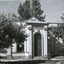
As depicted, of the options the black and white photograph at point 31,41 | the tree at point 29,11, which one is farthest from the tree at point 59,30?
the tree at point 29,11

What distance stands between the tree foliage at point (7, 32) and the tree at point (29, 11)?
3397 cm

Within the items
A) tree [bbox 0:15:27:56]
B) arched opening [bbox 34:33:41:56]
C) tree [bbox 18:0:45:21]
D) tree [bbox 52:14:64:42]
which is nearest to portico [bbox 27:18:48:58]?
arched opening [bbox 34:33:41:56]

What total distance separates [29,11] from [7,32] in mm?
35685

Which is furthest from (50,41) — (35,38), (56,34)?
(35,38)

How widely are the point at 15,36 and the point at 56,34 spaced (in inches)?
492

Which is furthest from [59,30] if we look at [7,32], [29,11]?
[29,11]

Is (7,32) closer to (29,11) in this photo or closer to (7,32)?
(7,32)

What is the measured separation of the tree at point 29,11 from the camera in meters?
53.2

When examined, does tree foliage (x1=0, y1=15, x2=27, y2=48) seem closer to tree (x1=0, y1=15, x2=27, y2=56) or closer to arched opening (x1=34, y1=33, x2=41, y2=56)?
tree (x1=0, y1=15, x2=27, y2=56)

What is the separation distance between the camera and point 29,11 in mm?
53375

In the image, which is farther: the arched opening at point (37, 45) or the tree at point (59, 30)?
Result: the tree at point (59, 30)

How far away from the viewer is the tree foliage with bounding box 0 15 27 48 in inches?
698

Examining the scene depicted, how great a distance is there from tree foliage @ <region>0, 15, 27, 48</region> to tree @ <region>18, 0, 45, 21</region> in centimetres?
3397

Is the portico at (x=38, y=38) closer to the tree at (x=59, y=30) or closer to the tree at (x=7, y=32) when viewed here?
the tree at (x=59, y=30)
